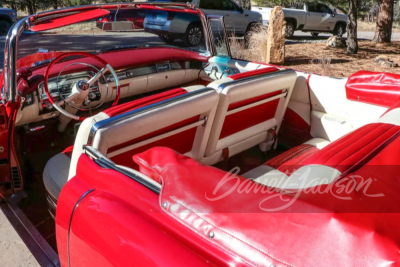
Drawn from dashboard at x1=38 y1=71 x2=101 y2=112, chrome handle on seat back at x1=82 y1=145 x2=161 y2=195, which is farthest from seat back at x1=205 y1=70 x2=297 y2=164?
dashboard at x1=38 y1=71 x2=101 y2=112

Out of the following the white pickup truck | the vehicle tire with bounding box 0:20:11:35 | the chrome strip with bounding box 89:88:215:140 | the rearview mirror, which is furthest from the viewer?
the white pickup truck

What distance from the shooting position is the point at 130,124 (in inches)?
70.6

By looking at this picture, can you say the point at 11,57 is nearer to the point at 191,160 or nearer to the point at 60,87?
the point at 60,87

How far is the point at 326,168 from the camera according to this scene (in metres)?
1.44

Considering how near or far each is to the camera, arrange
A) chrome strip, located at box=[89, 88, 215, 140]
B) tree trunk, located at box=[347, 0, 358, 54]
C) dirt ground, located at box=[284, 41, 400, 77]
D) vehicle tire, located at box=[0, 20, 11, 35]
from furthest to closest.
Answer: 1. vehicle tire, located at box=[0, 20, 11, 35]
2. tree trunk, located at box=[347, 0, 358, 54]
3. dirt ground, located at box=[284, 41, 400, 77]
4. chrome strip, located at box=[89, 88, 215, 140]

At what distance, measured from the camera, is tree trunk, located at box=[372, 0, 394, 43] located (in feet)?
31.7

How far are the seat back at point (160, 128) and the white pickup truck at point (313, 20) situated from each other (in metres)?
12.0

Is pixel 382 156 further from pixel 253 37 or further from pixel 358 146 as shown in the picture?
pixel 253 37

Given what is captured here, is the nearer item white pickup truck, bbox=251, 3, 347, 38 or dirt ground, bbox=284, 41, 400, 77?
dirt ground, bbox=284, 41, 400, 77

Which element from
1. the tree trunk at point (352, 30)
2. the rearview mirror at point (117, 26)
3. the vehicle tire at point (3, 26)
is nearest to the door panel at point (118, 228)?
the rearview mirror at point (117, 26)

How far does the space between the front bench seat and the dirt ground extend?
554 cm

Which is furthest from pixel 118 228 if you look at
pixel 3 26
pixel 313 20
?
pixel 313 20

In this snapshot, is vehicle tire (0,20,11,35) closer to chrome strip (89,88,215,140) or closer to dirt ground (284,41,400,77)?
dirt ground (284,41,400,77)

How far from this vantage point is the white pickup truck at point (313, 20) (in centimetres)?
1339
